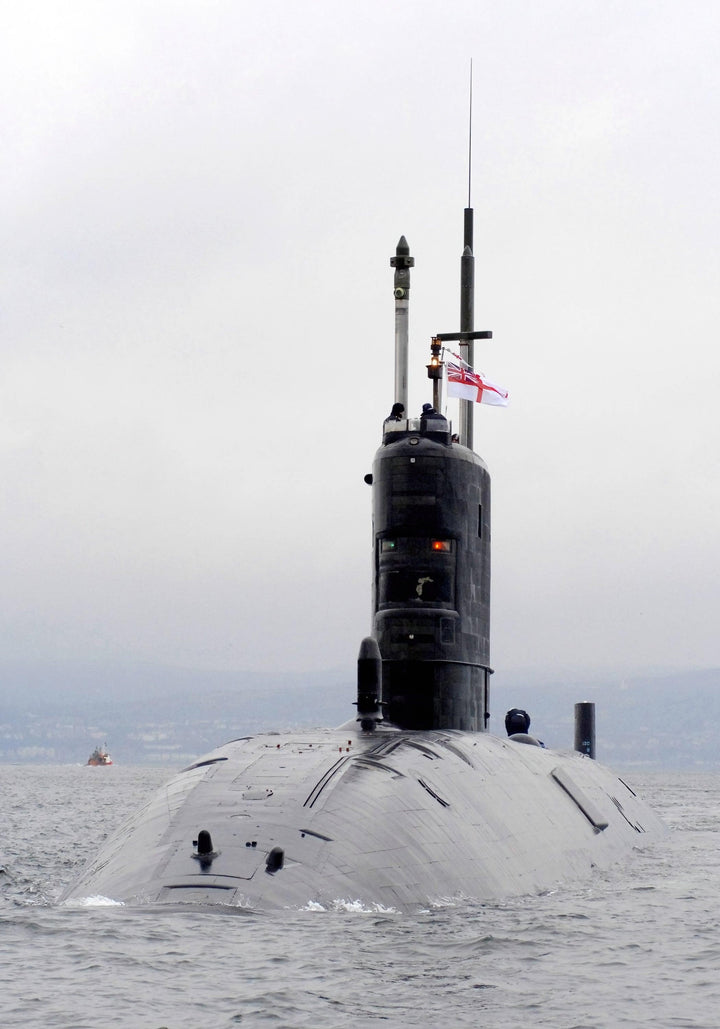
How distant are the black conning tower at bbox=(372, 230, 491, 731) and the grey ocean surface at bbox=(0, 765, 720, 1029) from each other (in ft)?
19.7

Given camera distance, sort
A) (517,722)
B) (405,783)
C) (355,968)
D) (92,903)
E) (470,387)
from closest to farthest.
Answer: (355,968) → (92,903) → (405,783) → (470,387) → (517,722)

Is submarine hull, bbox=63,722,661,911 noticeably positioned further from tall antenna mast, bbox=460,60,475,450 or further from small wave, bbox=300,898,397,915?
tall antenna mast, bbox=460,60,475,450

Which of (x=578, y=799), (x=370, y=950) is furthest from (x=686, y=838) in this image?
(x=370, y=950)

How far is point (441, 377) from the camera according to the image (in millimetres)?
27188

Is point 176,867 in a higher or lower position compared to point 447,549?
lower

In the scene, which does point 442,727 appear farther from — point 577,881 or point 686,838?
point 686,838

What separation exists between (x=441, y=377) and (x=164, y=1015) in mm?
17010

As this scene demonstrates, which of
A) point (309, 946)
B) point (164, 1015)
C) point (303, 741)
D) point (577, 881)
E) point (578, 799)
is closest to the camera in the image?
point (164, 1015)

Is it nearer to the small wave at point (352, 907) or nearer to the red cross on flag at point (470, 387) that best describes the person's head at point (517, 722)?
the red cross on flag at point (470, 387)

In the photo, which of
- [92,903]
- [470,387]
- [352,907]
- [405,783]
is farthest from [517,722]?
[92,903]

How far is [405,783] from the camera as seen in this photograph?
62.0 ft

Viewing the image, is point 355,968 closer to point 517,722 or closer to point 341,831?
Result: point 341,831

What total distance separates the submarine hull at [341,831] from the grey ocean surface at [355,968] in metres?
0.44

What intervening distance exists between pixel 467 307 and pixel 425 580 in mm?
7911
